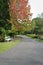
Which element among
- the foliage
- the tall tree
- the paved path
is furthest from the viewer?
the tall tree

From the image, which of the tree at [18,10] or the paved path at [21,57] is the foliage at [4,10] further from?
the paved path at [21,57]

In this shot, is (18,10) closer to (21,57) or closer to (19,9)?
(19,9)

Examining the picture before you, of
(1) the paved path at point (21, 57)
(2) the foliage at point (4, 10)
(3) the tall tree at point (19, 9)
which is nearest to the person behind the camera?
(1) the paved path at point (21, 57)

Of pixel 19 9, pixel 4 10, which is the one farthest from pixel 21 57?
pixel 19 9

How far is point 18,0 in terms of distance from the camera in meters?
20.4

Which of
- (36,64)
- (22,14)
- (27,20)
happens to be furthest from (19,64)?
(27,20)

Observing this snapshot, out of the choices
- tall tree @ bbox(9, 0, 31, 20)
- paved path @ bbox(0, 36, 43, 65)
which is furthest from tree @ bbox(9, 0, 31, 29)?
paved path @ bbox(0, 36, 43, 65)

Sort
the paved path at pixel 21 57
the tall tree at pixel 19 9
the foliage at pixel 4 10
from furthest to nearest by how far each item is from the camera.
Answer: the tall tree at pixel 19 9
the foliage at pixel 4 10
the paved path at pixel 21 57

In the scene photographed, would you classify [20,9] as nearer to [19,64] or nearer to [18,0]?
[18,0]

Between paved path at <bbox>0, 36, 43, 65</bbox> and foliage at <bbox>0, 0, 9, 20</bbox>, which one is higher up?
foliage at <bbox>0, 0, 9, 20</bbox>

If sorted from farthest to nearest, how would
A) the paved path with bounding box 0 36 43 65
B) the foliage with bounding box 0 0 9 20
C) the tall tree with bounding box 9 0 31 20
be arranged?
the tall tree with bounding box 9 0 31 20 < the foliage with bounding box 0 0 9 20 < the paved path with bounding box 0 36 43 65

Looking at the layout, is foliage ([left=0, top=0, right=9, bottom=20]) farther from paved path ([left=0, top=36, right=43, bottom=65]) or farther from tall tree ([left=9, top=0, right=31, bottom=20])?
paved path ([left=0, top=36, right=43, bottom=65])

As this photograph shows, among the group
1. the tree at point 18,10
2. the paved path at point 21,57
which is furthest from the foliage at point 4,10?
the paved path at point 21,57

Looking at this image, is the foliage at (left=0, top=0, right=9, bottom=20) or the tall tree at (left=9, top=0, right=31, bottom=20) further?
the tall tree at (left=9, top=0, right=31, bottom=20)
